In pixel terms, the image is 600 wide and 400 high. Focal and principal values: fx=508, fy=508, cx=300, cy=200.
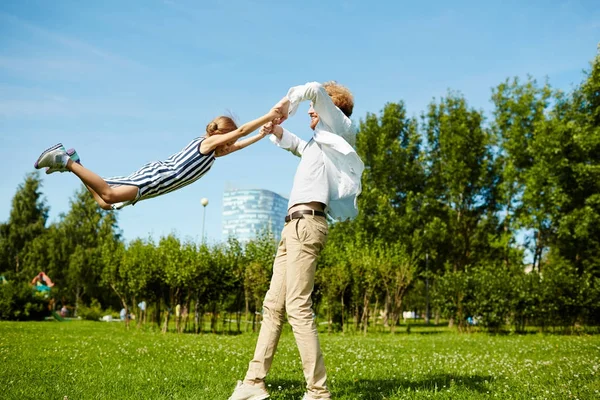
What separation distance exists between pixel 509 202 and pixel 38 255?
45515 mm

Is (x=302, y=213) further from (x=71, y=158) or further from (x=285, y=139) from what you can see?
(x=71, y=158)

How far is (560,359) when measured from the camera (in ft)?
32.6

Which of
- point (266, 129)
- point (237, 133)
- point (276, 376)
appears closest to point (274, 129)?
point (266, 129)

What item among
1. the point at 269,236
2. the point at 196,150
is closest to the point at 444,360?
the point at 196,150

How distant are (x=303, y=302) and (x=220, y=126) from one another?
2.35 metres

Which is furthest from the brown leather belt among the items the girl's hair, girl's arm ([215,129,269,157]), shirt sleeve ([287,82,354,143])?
the girl's hair

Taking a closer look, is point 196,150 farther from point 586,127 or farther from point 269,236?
point 586,127

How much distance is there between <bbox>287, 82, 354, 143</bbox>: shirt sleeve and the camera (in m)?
4.90

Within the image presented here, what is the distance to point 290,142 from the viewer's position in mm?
5660

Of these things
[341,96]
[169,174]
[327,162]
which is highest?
[341,96]

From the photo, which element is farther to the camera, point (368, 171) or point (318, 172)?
point (368, 171)

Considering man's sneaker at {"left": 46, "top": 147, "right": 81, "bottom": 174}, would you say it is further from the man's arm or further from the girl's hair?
the man's arm

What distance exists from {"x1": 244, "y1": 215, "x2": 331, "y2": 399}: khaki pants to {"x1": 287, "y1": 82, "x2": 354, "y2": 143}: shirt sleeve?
98 centimetres

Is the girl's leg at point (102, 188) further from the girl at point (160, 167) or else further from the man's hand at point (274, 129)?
the man's hand at point (274, 129)
